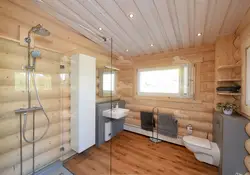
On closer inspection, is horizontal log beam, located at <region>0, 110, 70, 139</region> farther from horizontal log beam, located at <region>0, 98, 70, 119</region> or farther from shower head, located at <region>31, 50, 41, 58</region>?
shower head, located at <region>31, 50, 41, 58</region>

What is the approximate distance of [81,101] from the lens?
209 centimetres

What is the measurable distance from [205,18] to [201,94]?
4.84 ft

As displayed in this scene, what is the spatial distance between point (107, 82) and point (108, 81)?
6cm

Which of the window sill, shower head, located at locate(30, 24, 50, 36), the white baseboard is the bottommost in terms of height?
the white baseboard

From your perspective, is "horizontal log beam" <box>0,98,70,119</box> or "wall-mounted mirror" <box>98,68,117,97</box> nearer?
"horizontal log beam" <box>0,98,70,119</box>

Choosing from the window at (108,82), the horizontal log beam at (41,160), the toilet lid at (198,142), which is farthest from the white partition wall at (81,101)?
the toilet lid at (198,142)

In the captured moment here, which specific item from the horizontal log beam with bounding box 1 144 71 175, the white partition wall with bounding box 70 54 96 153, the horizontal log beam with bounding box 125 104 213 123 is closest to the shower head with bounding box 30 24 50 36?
the white partition wall with bounding box 70 54 96 153

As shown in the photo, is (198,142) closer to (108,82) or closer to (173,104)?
(173,104)

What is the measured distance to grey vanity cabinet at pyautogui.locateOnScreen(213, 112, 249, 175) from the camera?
1.55 m

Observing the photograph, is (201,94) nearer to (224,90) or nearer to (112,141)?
(224,90)

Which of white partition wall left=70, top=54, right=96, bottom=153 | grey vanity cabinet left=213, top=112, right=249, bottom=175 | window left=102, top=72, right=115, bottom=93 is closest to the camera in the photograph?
grey vanity cabinet left=213, top=112, right=249, bottom=175

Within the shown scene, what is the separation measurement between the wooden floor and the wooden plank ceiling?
7.52 feet

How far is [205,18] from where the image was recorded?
160 cm

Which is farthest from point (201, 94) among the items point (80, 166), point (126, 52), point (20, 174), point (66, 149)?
point (20, 174)
